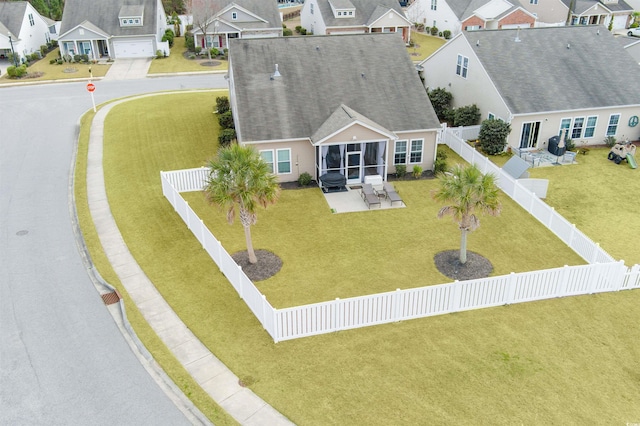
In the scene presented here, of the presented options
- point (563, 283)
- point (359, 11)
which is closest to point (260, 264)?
point (563, 283)

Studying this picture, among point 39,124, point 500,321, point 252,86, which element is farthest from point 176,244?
point 39,124

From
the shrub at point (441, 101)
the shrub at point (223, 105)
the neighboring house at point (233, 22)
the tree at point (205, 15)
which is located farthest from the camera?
the neighboring house at point (233, 22)

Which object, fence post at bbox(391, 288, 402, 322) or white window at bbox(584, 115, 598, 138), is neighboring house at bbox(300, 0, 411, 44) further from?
fence post at bbox(391, 288, 402, 322)

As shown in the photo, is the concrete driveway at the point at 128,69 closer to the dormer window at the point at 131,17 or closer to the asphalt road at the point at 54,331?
the dormer window at the point at 131,17

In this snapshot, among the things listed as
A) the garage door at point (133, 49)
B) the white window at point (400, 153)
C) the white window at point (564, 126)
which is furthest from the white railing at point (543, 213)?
the garage door at point (133, 49)

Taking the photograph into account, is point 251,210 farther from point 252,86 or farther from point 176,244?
point 252,86

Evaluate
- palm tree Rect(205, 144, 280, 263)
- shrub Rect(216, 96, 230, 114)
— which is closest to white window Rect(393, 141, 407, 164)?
palm tree Rect(205, 144, 280, 263)
